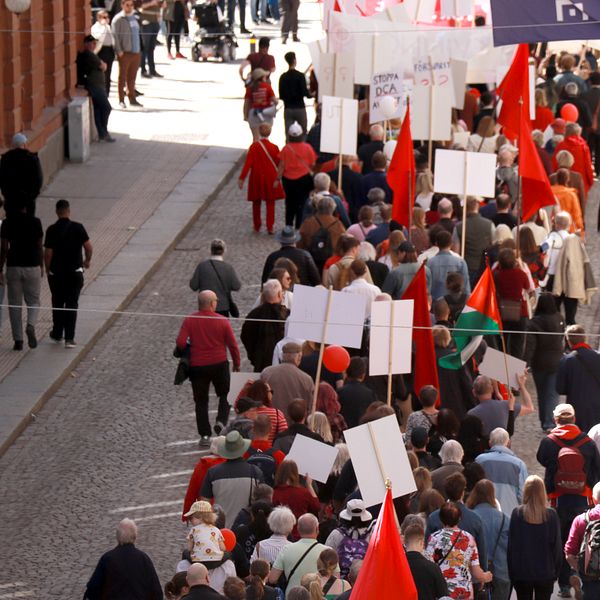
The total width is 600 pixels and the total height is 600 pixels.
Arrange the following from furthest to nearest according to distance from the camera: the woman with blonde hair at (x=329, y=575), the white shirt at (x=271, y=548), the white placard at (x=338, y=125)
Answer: the white placard at (x=338, y=125)
the white shirt at (x=271, y=548)
the woman with blonde hair at (x=329, y=575)

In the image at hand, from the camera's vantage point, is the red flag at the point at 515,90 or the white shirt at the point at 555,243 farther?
the red flag at the point at 515,90

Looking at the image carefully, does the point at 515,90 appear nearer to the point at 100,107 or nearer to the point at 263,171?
the point at 263,171

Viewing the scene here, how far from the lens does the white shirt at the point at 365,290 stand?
52.4 ft

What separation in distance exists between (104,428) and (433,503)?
5619mm

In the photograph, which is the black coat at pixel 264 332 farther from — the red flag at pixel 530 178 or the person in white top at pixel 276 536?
the person in white top at pixel 276 536

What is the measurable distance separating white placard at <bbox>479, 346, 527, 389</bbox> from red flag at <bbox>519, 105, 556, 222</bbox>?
12.8 feet

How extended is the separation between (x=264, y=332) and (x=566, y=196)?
5805mm

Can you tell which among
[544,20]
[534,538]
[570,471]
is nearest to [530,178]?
[544,20]

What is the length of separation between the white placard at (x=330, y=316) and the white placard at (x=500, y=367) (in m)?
1.10

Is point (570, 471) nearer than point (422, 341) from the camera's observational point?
Yes

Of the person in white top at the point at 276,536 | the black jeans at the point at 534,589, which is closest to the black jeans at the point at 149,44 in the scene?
the black jeans at the point at 534,589

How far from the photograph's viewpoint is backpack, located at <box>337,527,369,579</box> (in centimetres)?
1112

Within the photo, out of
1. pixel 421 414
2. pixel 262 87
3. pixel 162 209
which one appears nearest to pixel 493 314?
pixel 421 414

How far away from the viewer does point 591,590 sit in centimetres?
1167
